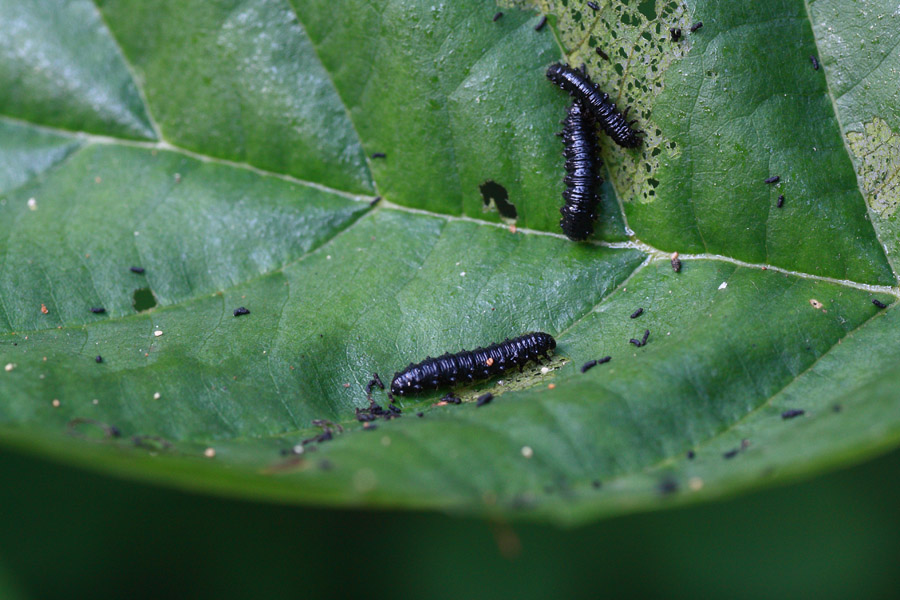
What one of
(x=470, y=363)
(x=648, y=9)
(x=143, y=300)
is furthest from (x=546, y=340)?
(x=143, y=300)

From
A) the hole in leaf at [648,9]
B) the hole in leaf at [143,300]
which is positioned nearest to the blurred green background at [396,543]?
the hole in leaf at [143,300]

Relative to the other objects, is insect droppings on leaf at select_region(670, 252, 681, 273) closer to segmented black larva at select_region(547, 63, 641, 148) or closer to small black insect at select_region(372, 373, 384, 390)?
segmented black larva at select_region(547, 63, 641, 148)

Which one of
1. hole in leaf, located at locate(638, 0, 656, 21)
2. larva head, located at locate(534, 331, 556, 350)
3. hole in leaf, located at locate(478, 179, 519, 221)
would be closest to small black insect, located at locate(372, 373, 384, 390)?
larva head, located at locate(534, 331, 556, 350)

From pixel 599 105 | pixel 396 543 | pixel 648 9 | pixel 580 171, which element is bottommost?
pixel 396 543

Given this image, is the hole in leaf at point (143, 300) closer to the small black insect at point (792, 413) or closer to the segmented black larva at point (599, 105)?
the segmented black larva at point (599, 105)

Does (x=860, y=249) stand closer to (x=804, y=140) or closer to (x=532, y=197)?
(x=804, y=140)

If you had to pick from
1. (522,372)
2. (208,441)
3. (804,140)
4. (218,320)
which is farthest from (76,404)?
(804,140)

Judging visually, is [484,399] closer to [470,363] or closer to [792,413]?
[470,363]
